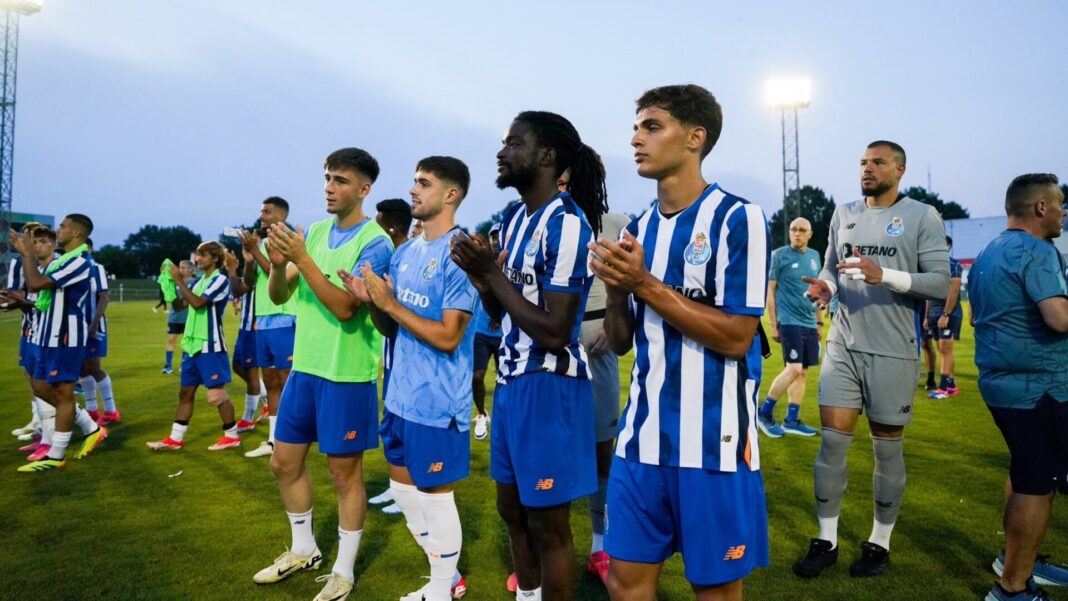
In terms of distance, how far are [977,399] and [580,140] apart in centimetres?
1037

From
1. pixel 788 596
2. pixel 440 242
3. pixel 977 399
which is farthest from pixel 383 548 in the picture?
pixel 977 399

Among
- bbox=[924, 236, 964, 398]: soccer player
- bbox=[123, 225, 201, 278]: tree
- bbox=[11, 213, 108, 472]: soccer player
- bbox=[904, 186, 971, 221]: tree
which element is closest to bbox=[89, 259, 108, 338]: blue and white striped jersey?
bbox=[11, 213, 108, 472]: soccer player

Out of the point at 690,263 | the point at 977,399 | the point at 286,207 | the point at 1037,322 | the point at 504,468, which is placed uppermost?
the point at 286,207

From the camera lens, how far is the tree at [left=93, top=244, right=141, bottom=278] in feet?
298

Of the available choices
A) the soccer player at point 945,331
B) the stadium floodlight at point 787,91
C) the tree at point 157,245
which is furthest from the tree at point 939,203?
the tree at point 157,245

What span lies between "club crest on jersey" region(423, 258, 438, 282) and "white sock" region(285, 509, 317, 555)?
1.79m

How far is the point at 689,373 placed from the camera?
238cm

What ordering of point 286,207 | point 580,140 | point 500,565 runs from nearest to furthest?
point 580,140
point 500,565
point 286,207

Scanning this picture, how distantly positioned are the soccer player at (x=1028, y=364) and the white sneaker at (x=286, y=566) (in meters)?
4.09

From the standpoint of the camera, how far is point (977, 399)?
35.1 feet

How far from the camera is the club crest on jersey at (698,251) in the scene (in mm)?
2344

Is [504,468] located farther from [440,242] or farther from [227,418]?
[227,418]

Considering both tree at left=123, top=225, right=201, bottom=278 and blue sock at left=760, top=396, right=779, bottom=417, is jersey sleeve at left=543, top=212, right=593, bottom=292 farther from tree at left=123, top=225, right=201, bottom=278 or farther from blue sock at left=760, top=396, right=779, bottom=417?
tree at left=123, top=225, right=201, bottom=278

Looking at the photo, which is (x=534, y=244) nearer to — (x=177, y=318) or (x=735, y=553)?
(x=735, y=553)
